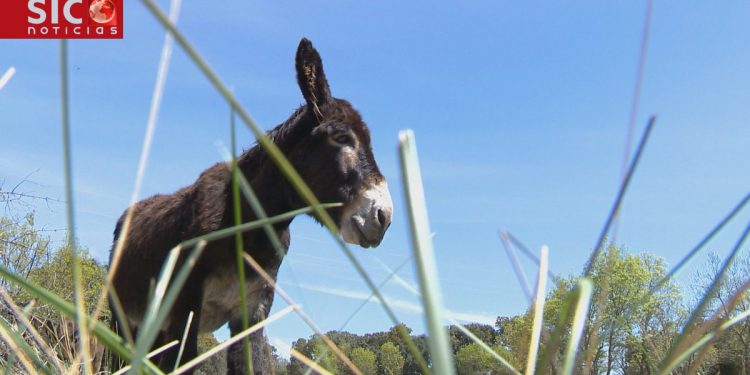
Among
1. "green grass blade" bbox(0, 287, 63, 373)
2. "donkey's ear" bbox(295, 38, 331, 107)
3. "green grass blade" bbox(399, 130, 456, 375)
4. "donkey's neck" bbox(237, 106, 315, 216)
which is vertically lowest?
"green grass blade" bbox(0, 287, 63, 373)

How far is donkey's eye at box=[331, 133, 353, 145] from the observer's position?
4.87 m

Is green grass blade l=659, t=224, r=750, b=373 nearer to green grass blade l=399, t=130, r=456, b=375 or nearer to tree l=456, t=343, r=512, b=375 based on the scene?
green grass blade l=399, t=130, r=456, b=375

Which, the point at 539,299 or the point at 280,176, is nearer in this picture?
the point at 539,299

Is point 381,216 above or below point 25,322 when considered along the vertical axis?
above

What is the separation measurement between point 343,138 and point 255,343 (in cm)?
197

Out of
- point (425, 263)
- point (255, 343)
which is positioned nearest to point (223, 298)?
point (255, 343)

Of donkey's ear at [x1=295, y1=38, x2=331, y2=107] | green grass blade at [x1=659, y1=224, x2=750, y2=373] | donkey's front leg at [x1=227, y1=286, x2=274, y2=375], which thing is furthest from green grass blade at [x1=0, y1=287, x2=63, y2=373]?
donkey's front leg at [x1=227, y1=286, x2=274, y2=375]

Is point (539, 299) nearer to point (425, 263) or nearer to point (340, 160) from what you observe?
point (425, 263)

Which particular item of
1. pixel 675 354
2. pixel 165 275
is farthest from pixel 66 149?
pixel 675 354

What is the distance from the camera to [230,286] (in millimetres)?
5133

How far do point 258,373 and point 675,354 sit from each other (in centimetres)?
492

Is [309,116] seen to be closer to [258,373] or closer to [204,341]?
[258,373]

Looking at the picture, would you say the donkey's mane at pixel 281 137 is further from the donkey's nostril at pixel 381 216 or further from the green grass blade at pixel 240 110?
the green grass blade at pixel 240 110

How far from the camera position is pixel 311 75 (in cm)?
516
